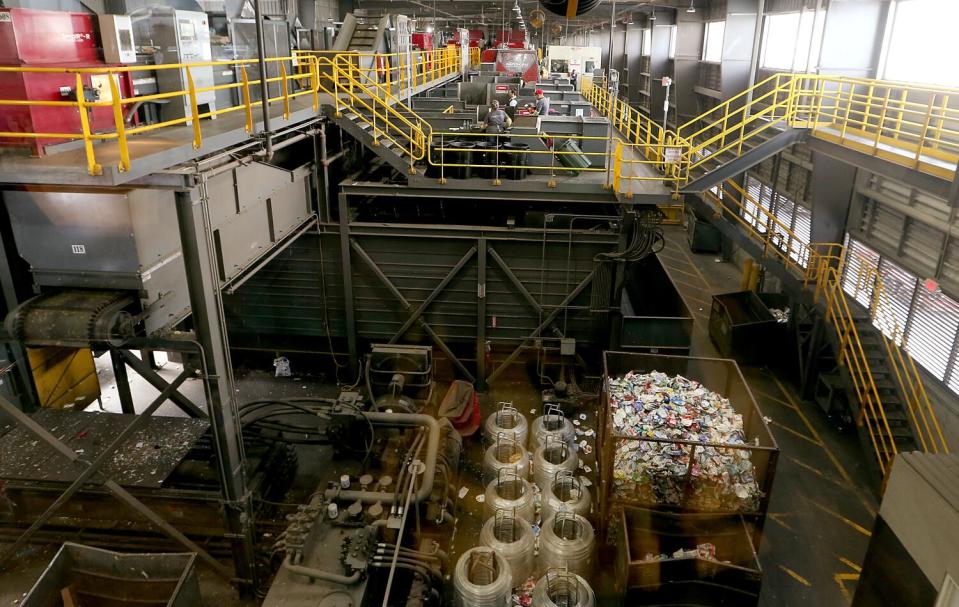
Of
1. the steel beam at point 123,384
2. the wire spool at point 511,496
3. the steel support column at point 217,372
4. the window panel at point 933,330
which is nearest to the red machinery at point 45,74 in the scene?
the steel support column at point 217,372

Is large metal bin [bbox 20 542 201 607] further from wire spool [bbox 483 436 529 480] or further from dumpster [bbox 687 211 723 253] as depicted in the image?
dumpster [bbox 687 211 723 253]

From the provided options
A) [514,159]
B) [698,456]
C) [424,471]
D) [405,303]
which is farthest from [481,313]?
[698,456]

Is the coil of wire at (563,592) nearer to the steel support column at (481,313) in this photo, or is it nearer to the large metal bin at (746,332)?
the steel support column at (481,313)

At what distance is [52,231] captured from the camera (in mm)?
6520

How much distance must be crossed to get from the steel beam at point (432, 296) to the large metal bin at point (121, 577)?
22.1ft

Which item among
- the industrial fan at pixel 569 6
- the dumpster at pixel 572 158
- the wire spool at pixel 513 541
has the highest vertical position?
the industrial fan at pixel 569 6

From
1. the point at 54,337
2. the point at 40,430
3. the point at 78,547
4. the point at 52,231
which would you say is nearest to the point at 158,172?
the point at 52,231

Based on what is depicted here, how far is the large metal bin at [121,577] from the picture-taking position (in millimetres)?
6527

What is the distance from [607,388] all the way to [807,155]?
10.1 metres

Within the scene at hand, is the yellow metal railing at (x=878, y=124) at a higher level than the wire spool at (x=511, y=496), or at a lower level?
higher

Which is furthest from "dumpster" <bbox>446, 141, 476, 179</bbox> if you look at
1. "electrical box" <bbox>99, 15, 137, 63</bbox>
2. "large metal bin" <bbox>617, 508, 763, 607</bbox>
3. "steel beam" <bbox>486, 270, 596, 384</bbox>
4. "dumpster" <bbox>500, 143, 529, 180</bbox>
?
"large metal bin" <bbox>617, 508, 763, 607</bbox>

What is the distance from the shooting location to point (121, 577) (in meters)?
6.68

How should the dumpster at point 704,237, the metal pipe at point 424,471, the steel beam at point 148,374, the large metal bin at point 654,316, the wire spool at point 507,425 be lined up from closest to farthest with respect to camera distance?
the metal pipe at point 424,471 → the steel beam at point 148,374 → the wire spool at point 507,425 → the large metal bin at point 654,316 → the dumpster at point 704,237

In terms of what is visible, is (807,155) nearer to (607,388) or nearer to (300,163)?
(607,388)
